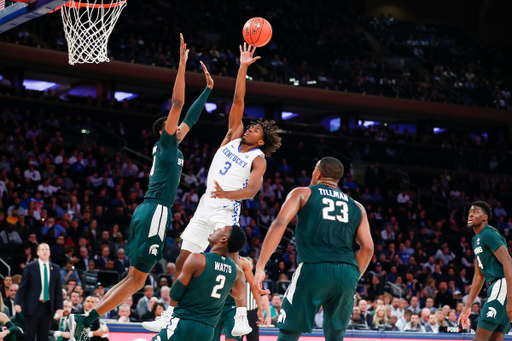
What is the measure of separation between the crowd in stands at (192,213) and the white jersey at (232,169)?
5047 millimetres

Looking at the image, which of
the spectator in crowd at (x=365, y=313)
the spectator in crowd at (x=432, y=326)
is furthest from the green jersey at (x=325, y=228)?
the spectator in crowd at (x=432, y=326)

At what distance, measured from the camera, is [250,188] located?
6.35 m

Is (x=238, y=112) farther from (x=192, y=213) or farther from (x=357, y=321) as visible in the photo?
(x=192, y=213)

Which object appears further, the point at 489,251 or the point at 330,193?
the point at 489,251

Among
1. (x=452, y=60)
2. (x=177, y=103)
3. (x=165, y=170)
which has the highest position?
(x=452, y=60)

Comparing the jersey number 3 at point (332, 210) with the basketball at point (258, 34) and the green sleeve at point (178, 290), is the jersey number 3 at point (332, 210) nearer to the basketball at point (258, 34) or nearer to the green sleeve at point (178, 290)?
the green sleeve at point (178, 290)

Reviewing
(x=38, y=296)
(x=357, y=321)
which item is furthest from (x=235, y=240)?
(x=357, y=321)

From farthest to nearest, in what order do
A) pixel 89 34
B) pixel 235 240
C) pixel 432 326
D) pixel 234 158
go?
pixel 432 326, pixel 89 34, pixel 234 158, pixel 235 240

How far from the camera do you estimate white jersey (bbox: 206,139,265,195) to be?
6.61 meters

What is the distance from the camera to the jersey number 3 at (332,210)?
5203mm

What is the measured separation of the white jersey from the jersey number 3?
1.56 m

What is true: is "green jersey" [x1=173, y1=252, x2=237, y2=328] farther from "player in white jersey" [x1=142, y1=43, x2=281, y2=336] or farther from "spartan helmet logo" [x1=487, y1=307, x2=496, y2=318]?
"spartan helmet logo" [x1=487, y1=307, x2=496, y2=318]

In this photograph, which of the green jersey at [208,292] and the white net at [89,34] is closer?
the green jersey at [208,292]

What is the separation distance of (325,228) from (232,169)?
5.62ft
